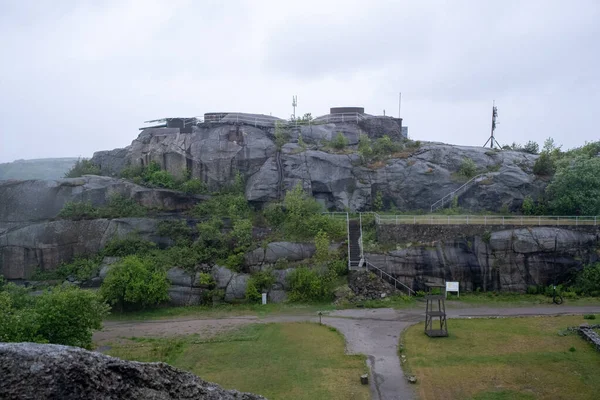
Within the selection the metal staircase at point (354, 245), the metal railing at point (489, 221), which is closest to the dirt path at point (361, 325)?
the metal staircase at point (354, 245)

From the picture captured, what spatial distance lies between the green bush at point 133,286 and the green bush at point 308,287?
7.53 m

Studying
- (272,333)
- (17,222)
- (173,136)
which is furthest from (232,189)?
(272,333)

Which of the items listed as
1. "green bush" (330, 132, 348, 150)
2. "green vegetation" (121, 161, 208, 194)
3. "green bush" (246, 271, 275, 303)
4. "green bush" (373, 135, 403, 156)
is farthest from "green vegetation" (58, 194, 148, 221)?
"green bush" (373, 135, 403, 156)

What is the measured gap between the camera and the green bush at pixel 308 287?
Result: 26.7 metres

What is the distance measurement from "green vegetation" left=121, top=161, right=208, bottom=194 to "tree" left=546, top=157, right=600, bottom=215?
89.5 feet

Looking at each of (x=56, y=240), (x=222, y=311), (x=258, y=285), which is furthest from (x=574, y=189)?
(x=56, y=240)

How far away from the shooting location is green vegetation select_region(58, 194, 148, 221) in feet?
107

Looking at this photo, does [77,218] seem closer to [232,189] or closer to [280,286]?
[232,189]

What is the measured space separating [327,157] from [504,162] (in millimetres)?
15162

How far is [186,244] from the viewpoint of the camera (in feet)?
101

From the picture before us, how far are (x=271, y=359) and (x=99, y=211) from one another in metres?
21.2

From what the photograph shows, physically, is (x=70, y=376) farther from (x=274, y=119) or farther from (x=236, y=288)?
(x=274, y=119)

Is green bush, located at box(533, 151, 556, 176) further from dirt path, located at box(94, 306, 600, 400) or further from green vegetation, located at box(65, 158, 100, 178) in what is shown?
green vegetation, located at box(65, 158, 100, 178)

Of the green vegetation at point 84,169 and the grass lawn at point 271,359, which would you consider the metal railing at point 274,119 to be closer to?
the green vegetation at point 84,169
